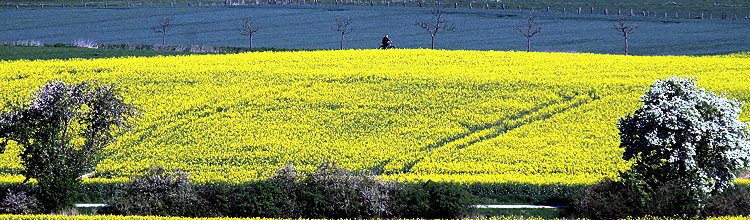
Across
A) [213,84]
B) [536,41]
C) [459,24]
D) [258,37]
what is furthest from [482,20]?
[213,84]

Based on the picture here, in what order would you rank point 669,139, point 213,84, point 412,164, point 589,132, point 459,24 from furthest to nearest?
point 459,24 < point 213,84 < point 589,132 < point 412,164 < point 669,139

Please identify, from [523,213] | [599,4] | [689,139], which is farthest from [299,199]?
[599,4]

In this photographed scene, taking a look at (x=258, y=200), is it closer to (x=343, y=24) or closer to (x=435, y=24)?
(x=435, y=24)

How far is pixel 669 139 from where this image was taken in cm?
2925

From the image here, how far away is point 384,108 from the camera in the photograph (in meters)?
44.7

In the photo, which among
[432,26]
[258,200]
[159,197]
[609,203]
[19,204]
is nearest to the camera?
[609,203]

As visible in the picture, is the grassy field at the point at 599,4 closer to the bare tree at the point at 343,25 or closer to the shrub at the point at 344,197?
the bare tree at the point at 343,25

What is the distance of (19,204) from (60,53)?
36.9m

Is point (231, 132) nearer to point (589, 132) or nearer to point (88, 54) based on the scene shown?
point (589, 132)

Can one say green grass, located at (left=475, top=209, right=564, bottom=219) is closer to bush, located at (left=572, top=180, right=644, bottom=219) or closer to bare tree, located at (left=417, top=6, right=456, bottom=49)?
bush, located at (left=572, top=180, right=644, bottom=219)

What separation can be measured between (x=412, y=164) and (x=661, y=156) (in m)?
9.57

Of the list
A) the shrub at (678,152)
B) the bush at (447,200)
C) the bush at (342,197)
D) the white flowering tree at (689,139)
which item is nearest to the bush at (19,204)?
the bush at (342,197)

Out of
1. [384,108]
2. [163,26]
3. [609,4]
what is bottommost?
[384,108]

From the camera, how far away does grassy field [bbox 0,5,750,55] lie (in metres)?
80.4
